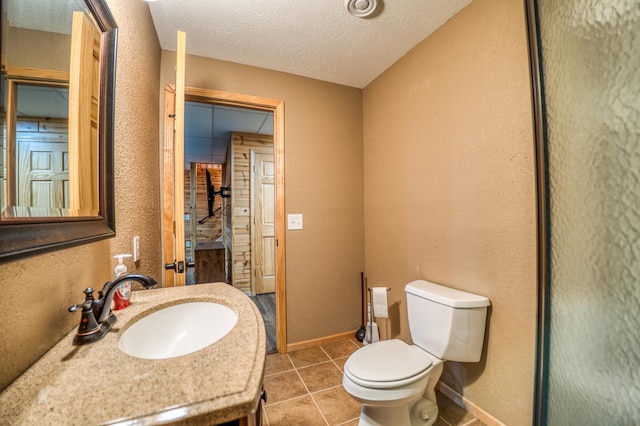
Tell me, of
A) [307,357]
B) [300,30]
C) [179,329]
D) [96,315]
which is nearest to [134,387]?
[96,315]

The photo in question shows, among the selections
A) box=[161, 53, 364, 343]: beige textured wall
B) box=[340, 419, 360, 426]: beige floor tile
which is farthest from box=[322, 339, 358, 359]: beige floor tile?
box=[340, 419, 360, 426]: beige floor tile

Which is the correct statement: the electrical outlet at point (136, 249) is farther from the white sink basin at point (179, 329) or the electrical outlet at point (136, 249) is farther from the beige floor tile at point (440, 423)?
the beige floor tile at point (440, 423)

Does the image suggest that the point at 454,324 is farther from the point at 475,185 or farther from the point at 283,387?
the point at 283,387

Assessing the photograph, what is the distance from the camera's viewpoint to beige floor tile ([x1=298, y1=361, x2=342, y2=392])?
1726 mm

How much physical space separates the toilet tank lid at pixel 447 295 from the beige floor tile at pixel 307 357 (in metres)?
0.99

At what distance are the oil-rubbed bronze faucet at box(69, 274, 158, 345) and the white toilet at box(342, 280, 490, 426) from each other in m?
1.01

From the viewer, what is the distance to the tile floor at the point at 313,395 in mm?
1431

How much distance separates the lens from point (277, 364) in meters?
1.97

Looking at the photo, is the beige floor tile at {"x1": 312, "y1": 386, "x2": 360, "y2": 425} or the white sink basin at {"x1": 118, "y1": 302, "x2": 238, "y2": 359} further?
the beige floor tile at {"x1": 312, "y1": 386, "x2": 360, "y2": 425}

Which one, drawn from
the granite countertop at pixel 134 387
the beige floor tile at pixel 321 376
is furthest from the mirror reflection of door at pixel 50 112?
the beige floor tile at pixel 321 376

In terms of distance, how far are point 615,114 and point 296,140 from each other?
1.80 metres

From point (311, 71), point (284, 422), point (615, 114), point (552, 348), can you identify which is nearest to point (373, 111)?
point (311, 71)

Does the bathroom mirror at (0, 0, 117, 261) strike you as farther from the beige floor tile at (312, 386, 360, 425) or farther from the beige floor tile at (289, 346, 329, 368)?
the beige floor tile at (289, 346, 329, 368)

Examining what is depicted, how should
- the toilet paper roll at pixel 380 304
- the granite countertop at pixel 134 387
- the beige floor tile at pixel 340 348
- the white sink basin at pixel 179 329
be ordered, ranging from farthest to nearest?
the beige floor tile at pixel 340 348
the toilet paper roll at pixel 380 304
the white sink basin at pixel 179 329
the granite countertop at pixel 134 387
